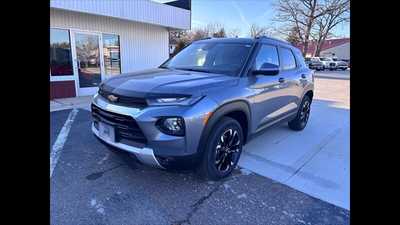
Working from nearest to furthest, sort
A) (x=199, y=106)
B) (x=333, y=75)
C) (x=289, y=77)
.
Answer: (x=199, y=106)
(x=289, y=77)
(x=333, y=75)

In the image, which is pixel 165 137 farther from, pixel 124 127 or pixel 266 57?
pixel 266 57

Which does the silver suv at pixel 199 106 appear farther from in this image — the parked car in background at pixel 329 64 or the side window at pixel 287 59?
the parked car in background at pixel 329 64

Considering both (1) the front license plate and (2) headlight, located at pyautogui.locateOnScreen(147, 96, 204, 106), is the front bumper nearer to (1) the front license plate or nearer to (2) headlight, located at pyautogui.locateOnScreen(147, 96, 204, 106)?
(2) headlight, located at pyautogui.locateOnScreen(147, 96, 204, 106)

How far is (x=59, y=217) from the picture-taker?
8.25 ft

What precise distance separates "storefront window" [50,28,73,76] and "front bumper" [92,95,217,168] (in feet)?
23.0

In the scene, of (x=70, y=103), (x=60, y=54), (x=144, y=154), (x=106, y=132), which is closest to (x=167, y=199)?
(x=144, y=154)

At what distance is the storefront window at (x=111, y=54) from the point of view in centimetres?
987

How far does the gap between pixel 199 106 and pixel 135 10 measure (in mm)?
8339

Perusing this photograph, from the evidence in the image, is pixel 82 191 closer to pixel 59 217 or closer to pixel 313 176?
pixel 59 217

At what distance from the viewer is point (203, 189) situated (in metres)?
3.07

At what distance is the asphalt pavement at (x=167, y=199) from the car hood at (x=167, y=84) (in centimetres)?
69

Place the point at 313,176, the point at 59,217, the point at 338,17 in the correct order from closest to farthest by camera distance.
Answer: the point at 59,217 < the point at 313,176 < the point at 338,17
